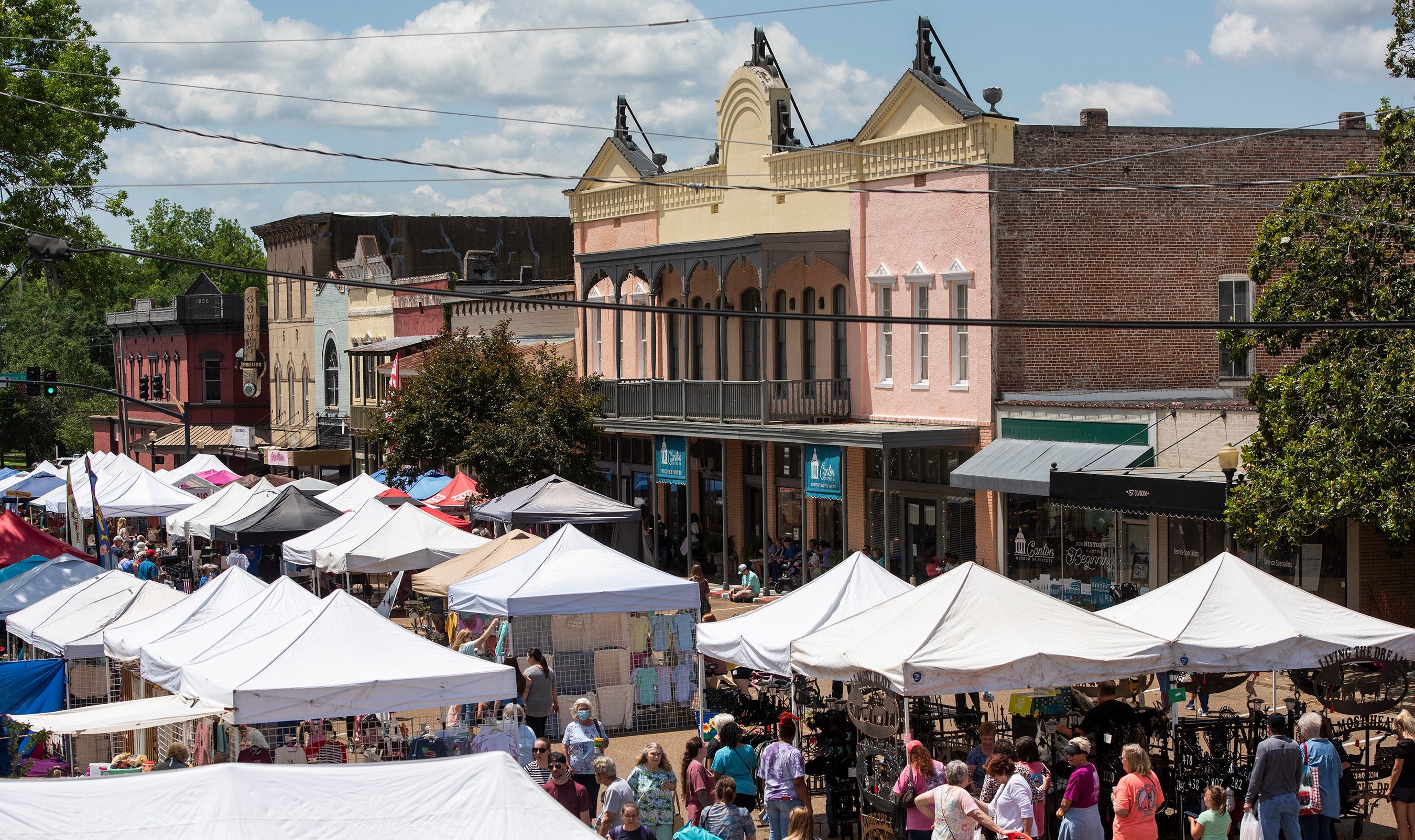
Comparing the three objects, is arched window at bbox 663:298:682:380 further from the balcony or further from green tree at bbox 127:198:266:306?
green tree at bbox 127:198:266:306

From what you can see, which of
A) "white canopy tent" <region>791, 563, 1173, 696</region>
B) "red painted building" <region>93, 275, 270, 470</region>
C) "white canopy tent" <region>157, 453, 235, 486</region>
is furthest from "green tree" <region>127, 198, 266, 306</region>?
"white canopy tent" <region>791, 563, 1173, 696</region>

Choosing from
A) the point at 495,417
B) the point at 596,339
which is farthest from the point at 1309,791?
the point at 596,339

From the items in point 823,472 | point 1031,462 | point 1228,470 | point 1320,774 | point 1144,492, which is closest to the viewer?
point 1320,774

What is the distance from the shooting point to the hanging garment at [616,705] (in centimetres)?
1877

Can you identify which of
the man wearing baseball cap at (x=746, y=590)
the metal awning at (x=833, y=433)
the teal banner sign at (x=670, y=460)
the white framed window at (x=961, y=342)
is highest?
the white framed window at (x=961, y=342)

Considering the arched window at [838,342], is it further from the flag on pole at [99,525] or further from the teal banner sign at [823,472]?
the flag on pole at [99,525]

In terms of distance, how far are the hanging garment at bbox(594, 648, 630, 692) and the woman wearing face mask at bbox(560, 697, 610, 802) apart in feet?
15.5

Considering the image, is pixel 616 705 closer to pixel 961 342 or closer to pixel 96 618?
pixel 96 618

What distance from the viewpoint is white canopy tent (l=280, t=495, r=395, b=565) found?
975 inches

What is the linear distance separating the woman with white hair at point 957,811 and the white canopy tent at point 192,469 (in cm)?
3145

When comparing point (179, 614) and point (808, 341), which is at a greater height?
point (808, 341)

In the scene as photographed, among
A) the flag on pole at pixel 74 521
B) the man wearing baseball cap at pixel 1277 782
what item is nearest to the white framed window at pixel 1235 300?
the man wearing baseball cap at pixel 1277 782

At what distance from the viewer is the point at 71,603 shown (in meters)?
18.7

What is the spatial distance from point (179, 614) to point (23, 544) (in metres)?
9.46
